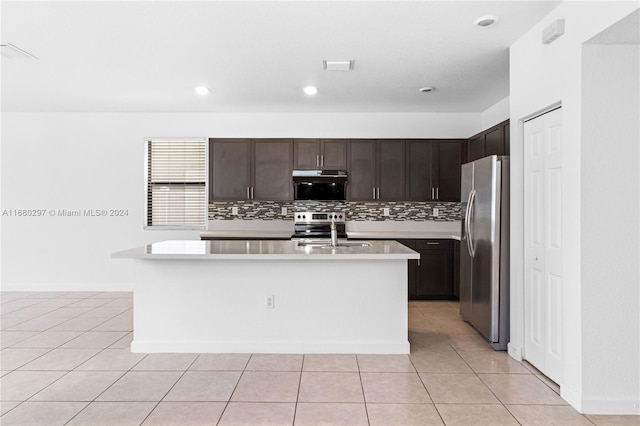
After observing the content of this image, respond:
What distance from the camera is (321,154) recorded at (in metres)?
5.88

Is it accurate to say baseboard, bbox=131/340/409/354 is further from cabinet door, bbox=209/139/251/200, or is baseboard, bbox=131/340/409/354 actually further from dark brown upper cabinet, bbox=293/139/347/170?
dark brown upper cabinet, bbox=293/139/347/170

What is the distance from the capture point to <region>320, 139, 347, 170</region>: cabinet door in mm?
5863

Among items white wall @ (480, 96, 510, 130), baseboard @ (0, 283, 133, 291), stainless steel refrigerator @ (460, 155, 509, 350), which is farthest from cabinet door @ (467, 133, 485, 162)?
baseboard @ (0, 283, 133, 291)

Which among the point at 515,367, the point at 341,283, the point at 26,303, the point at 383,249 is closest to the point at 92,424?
the point at 341,283

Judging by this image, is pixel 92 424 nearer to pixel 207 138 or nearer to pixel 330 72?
pixel 330 72

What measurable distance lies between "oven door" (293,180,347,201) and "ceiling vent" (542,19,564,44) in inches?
129

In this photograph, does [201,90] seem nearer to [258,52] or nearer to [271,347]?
[258,52]

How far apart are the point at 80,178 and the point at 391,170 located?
4590mm

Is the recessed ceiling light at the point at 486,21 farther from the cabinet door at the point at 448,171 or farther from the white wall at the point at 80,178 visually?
the white wall at the point at 80,178

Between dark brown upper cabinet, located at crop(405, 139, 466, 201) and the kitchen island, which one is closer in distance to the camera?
the kitchen island

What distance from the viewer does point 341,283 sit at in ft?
11.8

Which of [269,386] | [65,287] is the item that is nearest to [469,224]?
[269,386]

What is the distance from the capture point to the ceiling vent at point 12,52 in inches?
144

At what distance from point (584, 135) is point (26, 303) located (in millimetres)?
6337
